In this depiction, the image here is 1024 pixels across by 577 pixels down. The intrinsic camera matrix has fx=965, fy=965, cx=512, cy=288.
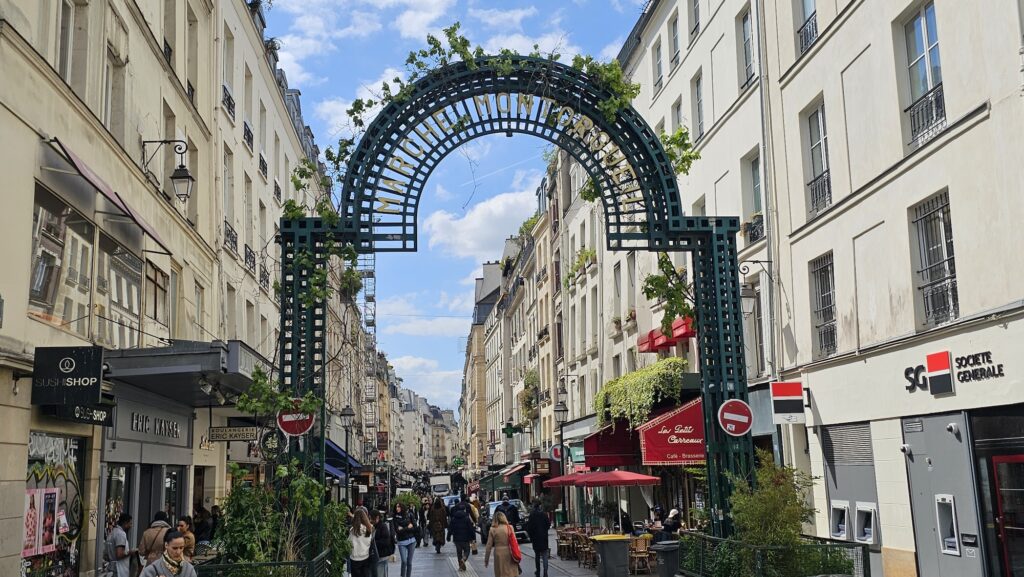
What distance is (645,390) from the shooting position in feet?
76.5

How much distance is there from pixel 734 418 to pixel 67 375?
27.2ft

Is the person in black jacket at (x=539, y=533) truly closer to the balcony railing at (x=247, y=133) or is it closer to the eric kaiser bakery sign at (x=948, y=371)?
the eric kaiser bakery sign at (x=948, y=371)

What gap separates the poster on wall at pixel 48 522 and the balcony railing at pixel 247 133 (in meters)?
15.6

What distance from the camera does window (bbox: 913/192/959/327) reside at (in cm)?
1330

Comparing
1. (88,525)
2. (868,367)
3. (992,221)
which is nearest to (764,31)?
(868,367)

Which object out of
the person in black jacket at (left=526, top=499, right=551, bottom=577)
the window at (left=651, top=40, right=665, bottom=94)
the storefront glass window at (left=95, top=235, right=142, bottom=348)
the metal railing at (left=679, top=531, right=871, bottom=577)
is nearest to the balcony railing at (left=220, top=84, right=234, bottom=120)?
the storefront glass window at (left=95, top=235, right=142, bottom=348)

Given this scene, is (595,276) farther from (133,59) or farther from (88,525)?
(88,525)

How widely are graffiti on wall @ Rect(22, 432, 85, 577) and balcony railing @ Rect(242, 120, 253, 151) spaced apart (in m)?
14.5

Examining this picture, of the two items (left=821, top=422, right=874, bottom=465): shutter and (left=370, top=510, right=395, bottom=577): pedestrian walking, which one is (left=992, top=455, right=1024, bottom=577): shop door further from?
(left=370, top=510, right=395, bottom=577): pedestrian walking

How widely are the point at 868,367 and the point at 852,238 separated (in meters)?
2.18

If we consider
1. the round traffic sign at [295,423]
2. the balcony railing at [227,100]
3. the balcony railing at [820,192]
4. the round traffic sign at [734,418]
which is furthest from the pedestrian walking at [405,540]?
the balcony railing at [227,100]

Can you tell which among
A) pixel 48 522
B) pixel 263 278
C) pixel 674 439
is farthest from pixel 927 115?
pixel 263 278

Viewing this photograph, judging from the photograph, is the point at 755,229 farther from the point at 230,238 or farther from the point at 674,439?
the point at 230,238

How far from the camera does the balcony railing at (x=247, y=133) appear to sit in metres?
27.1
